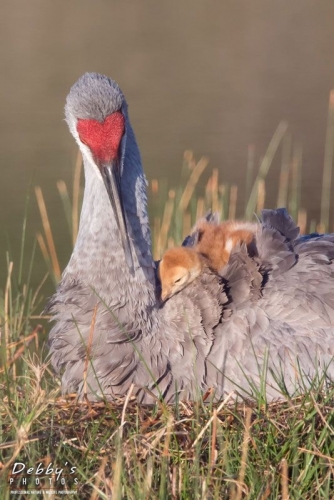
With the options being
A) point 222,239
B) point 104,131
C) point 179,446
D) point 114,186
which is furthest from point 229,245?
point 179,446

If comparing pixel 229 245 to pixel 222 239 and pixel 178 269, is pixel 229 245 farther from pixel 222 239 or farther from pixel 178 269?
pixel 178 269

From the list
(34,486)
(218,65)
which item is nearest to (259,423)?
(34,486)

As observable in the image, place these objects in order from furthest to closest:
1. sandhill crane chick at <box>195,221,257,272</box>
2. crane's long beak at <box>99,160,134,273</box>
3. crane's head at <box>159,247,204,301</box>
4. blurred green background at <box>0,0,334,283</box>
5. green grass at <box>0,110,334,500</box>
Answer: blurred green background at <box>0,0,334,283</box> → sandhill crane chick at <box>195,221,257,272</box> → crane's head at <box>159,247,204,301</box> → crane's long beak at <box>99,160,134,273</box> → green grass at <box>0,110,334,500</box>

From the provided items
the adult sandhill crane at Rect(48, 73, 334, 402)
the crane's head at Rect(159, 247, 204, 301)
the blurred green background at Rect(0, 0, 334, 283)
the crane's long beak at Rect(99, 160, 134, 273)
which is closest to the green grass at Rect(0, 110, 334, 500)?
the adult sandhill crane at Rect(48, 73, 334, 402)

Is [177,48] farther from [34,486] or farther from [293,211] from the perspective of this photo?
[34,486]

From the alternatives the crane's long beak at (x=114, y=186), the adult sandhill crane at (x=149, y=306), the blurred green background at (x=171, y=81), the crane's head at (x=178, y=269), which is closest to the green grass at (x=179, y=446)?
the adult sandhill crane at (x=149, y=306)

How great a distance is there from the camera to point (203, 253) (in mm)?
4551

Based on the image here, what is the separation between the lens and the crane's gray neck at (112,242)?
427cm

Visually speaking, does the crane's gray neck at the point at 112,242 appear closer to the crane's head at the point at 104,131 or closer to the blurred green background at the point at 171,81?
the crane's head at the point at 104,131

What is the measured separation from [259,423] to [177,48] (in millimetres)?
14305

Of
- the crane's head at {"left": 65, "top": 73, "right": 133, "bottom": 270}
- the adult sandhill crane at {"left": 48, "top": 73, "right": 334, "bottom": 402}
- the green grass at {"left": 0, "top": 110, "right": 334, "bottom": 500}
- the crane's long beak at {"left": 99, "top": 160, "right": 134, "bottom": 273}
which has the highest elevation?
the crane's head at {"left": 65, "top": 73, "right": 133, "bottom": 270}

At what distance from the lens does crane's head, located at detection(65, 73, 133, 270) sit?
4027mm

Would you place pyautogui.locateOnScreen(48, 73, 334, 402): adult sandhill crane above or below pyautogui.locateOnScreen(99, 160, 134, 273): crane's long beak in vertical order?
below

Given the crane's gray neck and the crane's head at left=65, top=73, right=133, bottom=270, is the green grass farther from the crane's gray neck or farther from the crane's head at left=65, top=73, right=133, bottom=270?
the crane's head at left=65, top=73, right=133, bottom=270
